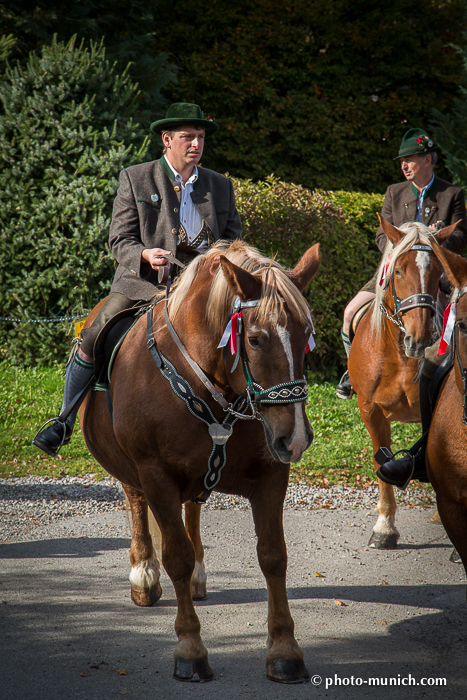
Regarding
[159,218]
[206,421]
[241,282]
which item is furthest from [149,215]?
[206,421]

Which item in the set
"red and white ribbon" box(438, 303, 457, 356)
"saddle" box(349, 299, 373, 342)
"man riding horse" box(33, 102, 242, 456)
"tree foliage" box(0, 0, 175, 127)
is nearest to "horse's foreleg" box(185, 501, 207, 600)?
"man riding horse" box(33, 102, 242, 456)

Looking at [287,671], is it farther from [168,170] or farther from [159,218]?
[168,170]

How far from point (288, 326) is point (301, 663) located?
5.58 ft

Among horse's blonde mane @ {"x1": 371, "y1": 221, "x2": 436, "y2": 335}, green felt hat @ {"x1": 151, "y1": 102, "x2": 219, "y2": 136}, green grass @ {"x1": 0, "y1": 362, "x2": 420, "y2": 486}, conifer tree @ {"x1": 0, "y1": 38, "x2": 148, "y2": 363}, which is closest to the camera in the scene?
green felt hat @ {"x1": 151, "y1": 102, "x2": 219, "y2": 136}

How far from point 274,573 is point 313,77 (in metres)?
13.1

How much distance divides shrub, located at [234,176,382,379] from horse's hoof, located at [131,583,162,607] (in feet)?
21.0

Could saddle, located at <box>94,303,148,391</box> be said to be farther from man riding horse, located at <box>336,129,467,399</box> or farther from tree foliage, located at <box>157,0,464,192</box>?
tree foliage, located at <box>157,0,464,192</box>

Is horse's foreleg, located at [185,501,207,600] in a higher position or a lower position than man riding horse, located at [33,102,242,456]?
lower

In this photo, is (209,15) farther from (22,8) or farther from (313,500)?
(313,500)

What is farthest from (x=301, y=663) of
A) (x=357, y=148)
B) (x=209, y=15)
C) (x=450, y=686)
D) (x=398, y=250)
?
(x=209, y=15)

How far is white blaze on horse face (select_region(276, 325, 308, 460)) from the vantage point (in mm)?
2695

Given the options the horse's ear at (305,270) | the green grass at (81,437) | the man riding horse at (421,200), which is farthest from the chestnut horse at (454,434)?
the green grass at (81,437)

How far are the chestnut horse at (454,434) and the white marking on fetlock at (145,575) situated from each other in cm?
186

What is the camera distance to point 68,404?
4.16m
